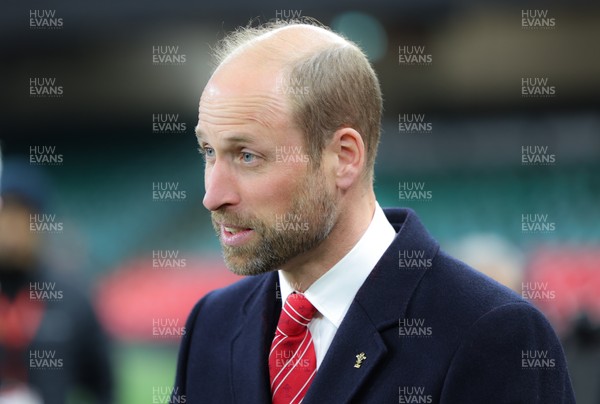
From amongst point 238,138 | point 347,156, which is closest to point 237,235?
point 238,138

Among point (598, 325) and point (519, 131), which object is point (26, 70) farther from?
point (598, 325)

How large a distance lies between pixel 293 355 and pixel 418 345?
1.05ft

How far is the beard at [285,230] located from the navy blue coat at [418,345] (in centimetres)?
17

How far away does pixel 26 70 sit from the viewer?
42.9ft

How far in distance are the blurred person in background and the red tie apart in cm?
243

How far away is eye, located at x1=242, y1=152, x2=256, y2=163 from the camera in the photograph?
2.28 metres

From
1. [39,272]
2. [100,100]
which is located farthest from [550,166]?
[39,272]

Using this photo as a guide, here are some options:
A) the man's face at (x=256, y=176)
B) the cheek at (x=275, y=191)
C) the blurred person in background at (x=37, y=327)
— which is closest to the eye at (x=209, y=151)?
the man's face at (x=256, y=176)

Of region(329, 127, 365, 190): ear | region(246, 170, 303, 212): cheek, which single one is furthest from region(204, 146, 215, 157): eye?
region(329, 127, 365, 190): ear

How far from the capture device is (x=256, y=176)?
7.45ft

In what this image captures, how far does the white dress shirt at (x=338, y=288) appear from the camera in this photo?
237cm

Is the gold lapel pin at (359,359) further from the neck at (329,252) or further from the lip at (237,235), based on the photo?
the lip at (237,235)

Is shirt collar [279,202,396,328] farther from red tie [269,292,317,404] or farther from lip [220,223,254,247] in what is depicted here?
lip [220,223,254,247]

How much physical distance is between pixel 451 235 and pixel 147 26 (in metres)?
4.60
